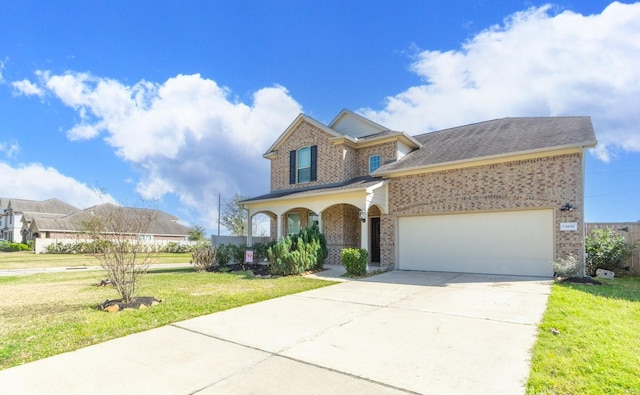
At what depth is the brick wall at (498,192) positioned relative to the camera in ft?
33.2

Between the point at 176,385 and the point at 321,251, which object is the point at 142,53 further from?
the point at 176,385

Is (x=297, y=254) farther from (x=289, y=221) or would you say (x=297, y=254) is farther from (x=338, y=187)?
(x=289, y=221)

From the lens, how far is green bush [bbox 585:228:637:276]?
10.6m

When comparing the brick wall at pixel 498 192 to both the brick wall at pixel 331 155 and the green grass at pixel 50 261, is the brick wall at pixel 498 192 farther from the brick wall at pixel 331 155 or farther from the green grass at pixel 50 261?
the green grass at pixel 50 261

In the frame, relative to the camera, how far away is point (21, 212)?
44875mm

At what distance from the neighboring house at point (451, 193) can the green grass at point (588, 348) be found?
3.86 m

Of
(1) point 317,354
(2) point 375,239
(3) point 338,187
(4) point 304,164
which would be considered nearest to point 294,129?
(4) point 304,164

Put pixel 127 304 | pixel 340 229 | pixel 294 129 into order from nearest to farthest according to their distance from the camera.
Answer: pixel 127 304
pixel 340 229
pixel 294 129

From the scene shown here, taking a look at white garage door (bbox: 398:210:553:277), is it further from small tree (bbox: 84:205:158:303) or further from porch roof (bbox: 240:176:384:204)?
small tree (bbox: 84:205:158:303)

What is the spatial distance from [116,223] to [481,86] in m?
13.2

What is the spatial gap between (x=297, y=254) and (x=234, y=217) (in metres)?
24.7

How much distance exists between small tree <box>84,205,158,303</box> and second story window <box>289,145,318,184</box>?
940cm

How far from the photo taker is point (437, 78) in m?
13.3

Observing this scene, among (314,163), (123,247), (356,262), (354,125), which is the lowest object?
(356,262)
